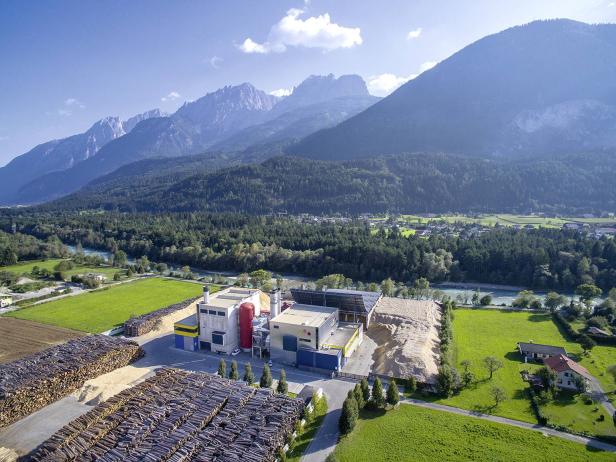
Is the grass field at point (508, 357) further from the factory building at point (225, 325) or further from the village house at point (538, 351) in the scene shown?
the factory building at point (225, 325)

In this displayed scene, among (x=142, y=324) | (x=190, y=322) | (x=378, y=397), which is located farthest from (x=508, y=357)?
(x=142, y=324)

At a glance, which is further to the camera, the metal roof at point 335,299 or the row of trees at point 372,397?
the metal roof at point 335,299

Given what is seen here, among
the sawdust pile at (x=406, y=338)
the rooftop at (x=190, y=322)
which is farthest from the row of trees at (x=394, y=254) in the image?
the rooftop at (x=190, y=322)

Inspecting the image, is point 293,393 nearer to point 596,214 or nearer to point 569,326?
point 569,326

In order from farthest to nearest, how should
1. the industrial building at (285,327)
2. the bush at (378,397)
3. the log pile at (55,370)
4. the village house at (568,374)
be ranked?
the industrial building at (285,327) → the village house at (568,374) → the bush at (378,397) → the log pile at (55,370)

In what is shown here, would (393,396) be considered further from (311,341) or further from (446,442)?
(311,341)

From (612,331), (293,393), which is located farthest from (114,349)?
(612,331)
